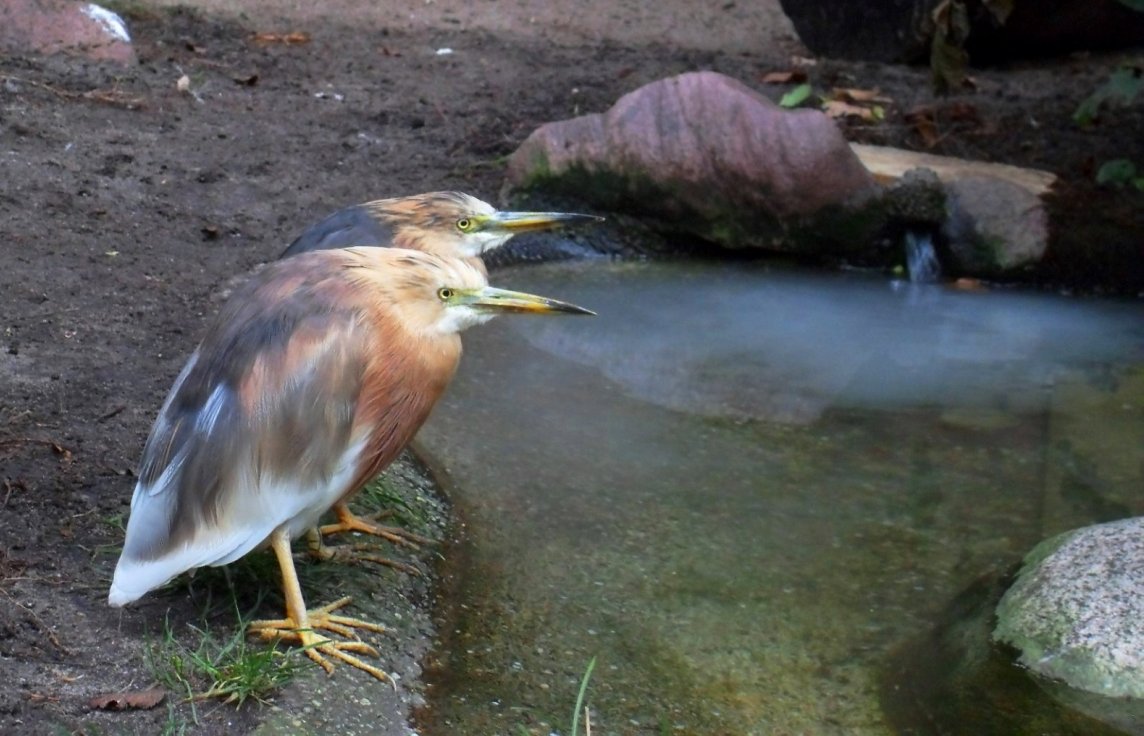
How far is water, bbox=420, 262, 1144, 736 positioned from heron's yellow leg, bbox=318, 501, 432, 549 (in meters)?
0.15

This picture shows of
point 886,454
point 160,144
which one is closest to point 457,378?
point 886,454

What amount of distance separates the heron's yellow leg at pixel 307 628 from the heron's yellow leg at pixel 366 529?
52 cm

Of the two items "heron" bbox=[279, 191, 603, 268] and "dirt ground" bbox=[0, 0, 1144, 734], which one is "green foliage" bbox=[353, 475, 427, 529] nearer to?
"dirt ground" bbox=[0, 0, 1144, 734]

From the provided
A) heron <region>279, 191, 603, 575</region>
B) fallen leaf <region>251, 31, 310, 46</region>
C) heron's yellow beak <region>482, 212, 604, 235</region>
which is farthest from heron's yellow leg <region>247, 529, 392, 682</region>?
fallen leaf <region>251, 31, 310, 46</region>

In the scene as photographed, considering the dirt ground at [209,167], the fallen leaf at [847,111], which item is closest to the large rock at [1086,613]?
the dirt ground at [209,167]

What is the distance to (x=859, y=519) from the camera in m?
4.21

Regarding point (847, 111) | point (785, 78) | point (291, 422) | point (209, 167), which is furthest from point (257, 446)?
point (785, 78)

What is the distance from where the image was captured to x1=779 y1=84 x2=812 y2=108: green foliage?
864cm

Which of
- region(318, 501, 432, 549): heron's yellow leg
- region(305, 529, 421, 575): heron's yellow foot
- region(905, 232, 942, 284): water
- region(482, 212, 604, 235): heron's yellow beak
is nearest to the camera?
region(305, 529, 421, 575): heron's yellow foot

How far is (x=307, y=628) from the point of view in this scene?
3.06 metres

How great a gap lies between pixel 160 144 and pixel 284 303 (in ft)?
13.6

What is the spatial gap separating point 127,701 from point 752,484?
7.39 ft

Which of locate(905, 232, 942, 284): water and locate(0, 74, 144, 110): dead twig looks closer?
locate(905, 232, 942, 284): water

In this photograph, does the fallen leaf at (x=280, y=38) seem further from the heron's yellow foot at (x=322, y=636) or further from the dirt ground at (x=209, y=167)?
the heron's yellow foot at (x=322, y=636)
